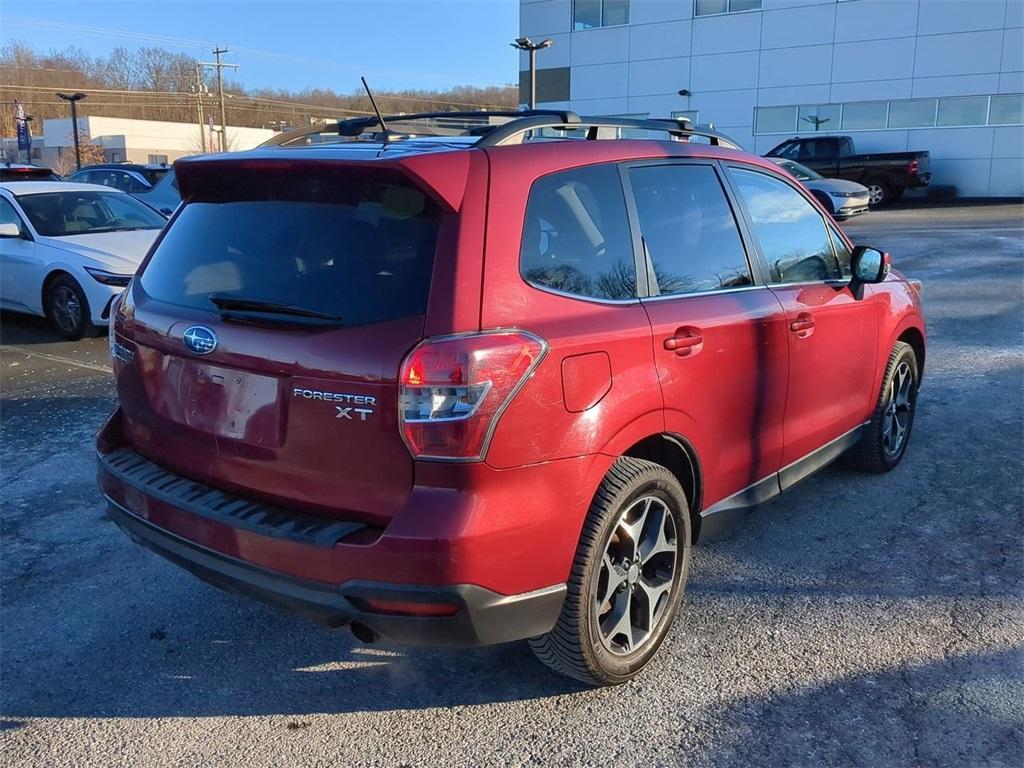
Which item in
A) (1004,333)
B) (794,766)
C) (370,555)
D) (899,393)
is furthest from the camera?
(1004,333)

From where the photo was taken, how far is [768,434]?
3.65m

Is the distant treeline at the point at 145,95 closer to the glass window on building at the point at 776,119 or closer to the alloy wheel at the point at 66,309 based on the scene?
the glass window on building at the point at 776,119

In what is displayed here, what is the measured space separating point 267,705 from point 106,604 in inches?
43.0

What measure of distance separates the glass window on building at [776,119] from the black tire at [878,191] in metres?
5.73

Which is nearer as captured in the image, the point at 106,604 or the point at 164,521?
the point at 164,521

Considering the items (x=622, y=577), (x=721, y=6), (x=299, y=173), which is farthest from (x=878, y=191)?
(x=299, y=173)

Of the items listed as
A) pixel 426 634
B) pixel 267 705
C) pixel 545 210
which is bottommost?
pixel 267 705

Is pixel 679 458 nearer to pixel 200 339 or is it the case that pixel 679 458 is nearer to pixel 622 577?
pixel 622 577

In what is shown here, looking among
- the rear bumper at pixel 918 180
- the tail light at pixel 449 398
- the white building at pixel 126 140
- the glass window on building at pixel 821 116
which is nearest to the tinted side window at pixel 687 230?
the tail light at pixel 449 398

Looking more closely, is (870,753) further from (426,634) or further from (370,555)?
(370,555)

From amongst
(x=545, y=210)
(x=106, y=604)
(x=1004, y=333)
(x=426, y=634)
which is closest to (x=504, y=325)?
(x=545, y=210)

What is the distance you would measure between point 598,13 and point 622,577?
3374cm

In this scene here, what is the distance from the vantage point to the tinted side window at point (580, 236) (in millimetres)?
2639

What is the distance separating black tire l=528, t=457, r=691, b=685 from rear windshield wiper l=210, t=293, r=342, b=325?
40.0 inches
